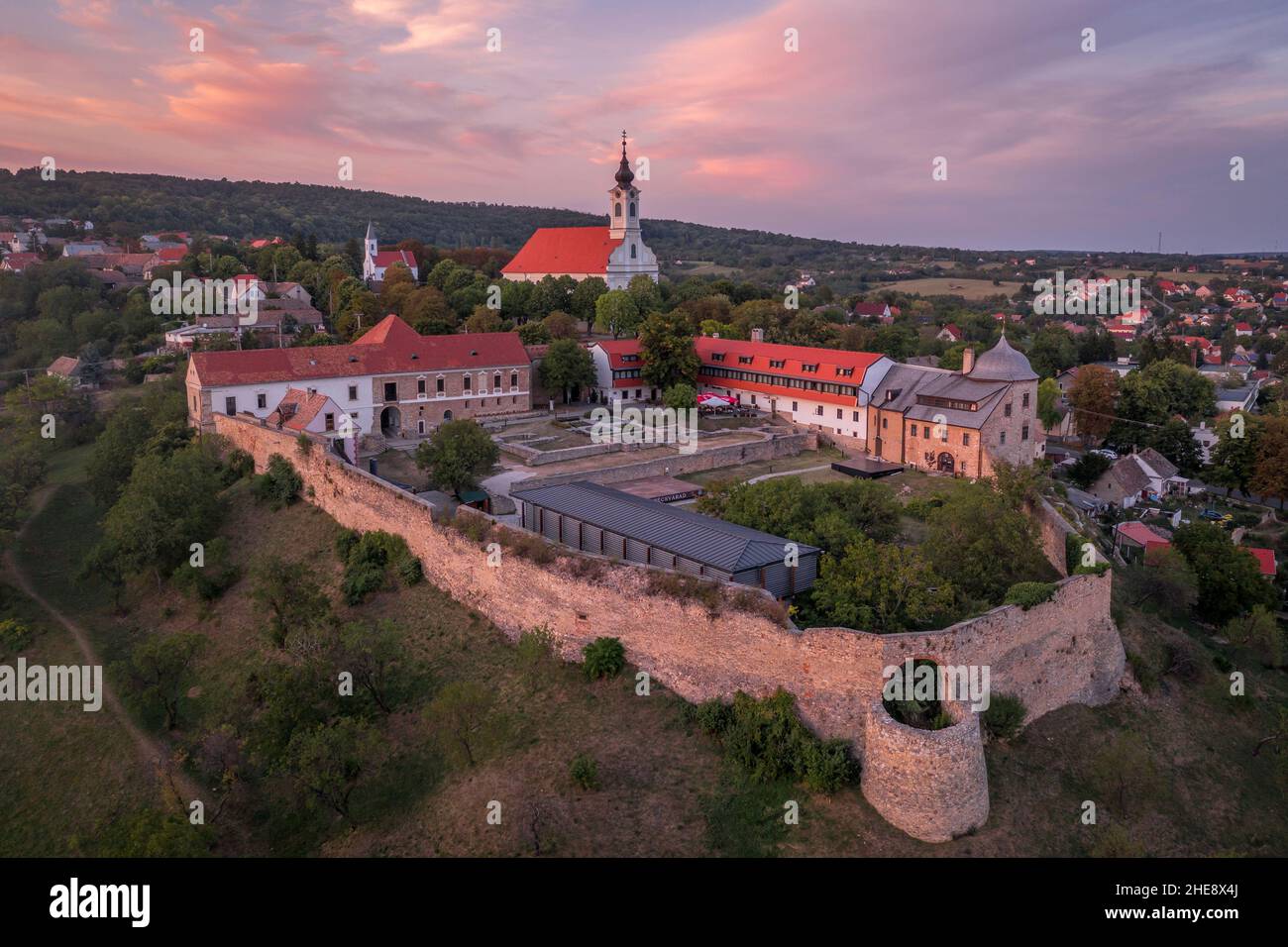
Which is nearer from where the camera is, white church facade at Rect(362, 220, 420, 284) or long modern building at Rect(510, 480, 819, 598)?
long modern building at Rect(510, 480, 819, 598)

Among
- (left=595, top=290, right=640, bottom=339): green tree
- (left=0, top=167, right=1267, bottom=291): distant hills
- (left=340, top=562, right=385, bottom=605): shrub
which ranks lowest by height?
(left=340, top=562, right=385, bottom=605): shrub

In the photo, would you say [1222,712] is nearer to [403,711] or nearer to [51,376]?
[403,711]

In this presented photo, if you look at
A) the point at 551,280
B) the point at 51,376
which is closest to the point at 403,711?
the point at 51,376

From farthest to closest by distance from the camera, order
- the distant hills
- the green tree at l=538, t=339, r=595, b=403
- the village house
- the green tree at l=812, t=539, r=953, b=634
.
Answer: the distant hills → the green tree at l=538, t=339, r=595, b=403 → the village house → the green tree at l=812, t=539, r=953, b=634

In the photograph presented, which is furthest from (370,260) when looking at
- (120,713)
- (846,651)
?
(846,651)

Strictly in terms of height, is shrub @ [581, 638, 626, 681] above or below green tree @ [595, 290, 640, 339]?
below

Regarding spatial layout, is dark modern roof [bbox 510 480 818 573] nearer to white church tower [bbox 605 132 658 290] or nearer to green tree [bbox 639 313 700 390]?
green tree [bbox 639 313 700 390]

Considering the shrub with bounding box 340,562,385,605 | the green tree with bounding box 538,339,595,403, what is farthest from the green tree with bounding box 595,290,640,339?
the shrub with bounding box 340,562,385,605

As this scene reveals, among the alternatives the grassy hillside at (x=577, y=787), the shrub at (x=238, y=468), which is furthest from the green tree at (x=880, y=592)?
the shrub at (x=238, y=468)
